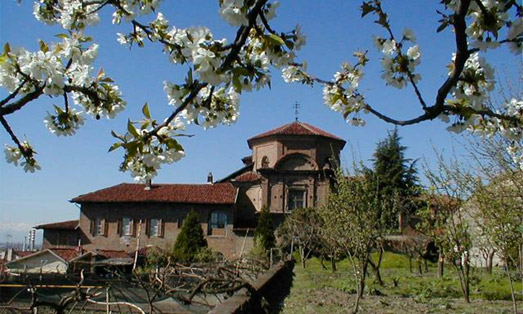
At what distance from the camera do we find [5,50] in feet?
10.5

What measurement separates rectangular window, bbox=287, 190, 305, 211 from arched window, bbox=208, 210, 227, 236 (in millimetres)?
5210

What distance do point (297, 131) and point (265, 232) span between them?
9.88 metres

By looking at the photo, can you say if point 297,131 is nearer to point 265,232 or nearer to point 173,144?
point 265,232

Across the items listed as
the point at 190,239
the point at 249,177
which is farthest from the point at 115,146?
the point at 249,177

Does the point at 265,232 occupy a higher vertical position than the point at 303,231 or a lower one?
lower

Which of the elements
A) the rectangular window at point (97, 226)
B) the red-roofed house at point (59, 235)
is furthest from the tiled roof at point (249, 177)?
the red-roofed house at point (59, 235)

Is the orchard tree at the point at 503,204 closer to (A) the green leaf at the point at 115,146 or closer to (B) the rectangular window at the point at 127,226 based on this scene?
(A) the green leaf at the point at 115,146

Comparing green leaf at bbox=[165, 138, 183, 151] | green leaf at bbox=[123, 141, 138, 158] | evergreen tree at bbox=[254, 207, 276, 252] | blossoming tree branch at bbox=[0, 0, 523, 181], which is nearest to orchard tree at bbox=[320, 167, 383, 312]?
blossoming tree branch at bbox=[0, 0, 523, 181]

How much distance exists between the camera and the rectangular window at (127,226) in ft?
135

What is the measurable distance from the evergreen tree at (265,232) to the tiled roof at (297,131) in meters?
7.24

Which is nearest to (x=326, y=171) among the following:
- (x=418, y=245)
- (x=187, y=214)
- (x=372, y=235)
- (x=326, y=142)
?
(x=326, y=142)

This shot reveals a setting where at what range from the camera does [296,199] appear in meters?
40.6

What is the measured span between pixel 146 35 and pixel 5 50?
3.99 ft

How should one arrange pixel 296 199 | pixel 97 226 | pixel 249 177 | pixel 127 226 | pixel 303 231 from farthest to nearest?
pixel 249 177 → pixel 97 226 → pixel 127 226 → pixel 296 199 → pixel 303 231
